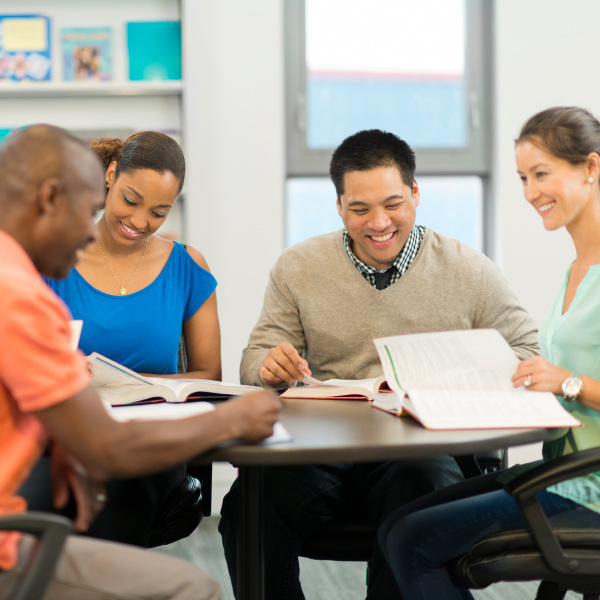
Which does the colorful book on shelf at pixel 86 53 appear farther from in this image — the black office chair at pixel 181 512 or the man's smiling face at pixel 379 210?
the black office chair at pixel 181 512

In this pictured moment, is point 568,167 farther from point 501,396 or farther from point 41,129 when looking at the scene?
point 41,129

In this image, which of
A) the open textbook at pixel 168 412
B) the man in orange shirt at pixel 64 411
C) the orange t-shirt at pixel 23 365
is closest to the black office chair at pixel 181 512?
the open textbook at pixel 168 412

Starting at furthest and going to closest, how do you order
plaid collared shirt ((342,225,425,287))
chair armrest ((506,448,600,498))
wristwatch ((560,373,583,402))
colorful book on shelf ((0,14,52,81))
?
colorful book on shelf ((0,14,52,81)), plaid collared shirt ((342,225,425,287)), wristwatch ((560,373,583,402)), chair armrest ((506,448,600,498))

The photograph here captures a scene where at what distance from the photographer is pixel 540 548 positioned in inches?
48.1

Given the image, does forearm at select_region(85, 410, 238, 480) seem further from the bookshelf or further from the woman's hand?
the bookshelf

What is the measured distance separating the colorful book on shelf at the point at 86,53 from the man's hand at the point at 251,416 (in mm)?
2553

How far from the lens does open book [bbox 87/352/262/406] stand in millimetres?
1387

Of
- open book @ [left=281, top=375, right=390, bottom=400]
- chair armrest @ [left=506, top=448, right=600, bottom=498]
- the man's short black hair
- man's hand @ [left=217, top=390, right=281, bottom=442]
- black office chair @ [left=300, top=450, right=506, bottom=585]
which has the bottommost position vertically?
black office chair @ [left=300, top=450, right=506, bottom=585]

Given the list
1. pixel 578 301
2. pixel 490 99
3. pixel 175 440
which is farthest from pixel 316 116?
pixel 175 440

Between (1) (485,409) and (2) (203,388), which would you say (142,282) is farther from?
(1) (485,409)

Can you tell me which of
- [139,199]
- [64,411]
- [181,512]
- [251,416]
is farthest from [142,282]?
[64,411]

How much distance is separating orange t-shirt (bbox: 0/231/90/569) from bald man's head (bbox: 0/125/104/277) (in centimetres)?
5

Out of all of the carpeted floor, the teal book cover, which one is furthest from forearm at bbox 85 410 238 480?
the teal book cover

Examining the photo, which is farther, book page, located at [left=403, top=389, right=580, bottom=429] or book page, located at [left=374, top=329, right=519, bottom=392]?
book page, located at [left=374, top=329, right=519, bottom=392]
